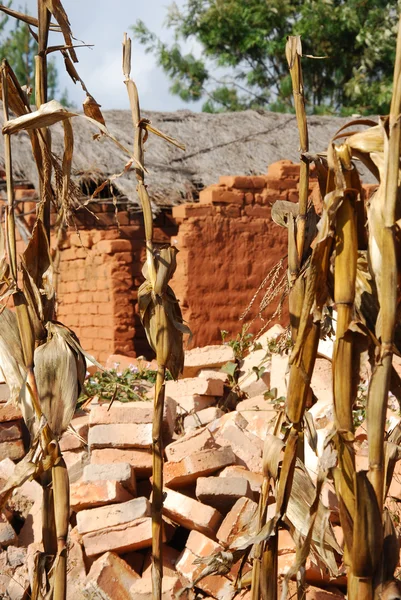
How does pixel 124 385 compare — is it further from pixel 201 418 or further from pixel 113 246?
pixel 113 246

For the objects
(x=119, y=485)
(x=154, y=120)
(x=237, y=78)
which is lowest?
(x=119, y=485)

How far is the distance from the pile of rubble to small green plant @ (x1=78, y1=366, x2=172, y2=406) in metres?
0.39

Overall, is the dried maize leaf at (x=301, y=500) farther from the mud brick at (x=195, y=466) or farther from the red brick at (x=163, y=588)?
the mud brick at (x=195, y=466)

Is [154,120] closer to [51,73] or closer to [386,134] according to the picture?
[386,134]

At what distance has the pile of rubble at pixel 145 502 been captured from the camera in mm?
3162

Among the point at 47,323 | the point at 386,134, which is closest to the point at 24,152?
the point at 47,323

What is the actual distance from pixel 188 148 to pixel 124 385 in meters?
4.30

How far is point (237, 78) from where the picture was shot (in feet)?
65.8

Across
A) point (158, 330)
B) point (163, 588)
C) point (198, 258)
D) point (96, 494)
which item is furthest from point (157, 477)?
point (198, 258)

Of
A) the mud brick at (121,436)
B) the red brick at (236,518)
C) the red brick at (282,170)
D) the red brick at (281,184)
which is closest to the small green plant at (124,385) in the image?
the mud brick at (121,436)

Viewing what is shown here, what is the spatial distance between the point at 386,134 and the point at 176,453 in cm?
275

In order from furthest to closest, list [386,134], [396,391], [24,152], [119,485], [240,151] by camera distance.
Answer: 1. [240,151]
2. [24,152]
3. [119,485]
4. [396,391]
5. [386,134]

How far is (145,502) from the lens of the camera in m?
3.41

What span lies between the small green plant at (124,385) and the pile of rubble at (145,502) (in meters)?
0.39
